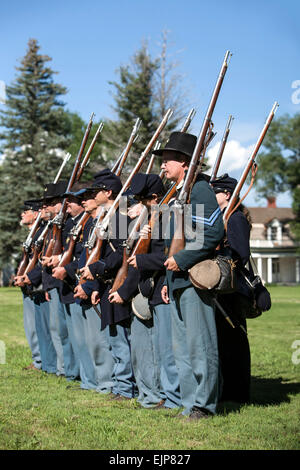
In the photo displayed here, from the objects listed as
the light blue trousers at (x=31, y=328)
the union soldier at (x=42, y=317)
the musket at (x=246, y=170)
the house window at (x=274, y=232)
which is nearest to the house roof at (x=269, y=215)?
the house window at (x=274, y=232)

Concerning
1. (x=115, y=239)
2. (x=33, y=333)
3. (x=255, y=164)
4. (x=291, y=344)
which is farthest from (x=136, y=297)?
(x=291, y=344)

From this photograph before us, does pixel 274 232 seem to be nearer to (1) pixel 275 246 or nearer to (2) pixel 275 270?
(1) pixel 275 246

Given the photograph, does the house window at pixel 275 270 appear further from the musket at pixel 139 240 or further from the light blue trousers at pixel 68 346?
the musket at pixel 139 240

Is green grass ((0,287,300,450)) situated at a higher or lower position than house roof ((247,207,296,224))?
lower

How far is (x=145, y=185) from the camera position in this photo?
6.68 m

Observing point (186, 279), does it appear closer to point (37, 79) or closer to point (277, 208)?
point (37, 79)

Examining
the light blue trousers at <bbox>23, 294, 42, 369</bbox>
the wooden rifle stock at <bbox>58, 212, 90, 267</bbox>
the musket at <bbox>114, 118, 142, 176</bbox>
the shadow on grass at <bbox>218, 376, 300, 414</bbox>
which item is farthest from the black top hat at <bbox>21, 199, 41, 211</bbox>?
the shadow on grass at <bbox>218, 376, 300, 414</bbox>

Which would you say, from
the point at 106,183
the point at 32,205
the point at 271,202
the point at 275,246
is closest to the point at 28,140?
the point at 32,205

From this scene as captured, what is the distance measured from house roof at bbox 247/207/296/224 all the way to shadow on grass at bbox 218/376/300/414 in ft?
203

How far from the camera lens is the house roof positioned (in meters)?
69.6

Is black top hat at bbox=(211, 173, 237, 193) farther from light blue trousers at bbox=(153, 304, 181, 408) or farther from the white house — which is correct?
the white house

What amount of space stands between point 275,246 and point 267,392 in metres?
61.5

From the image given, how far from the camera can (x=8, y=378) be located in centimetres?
871

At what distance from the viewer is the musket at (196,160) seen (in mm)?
5723
